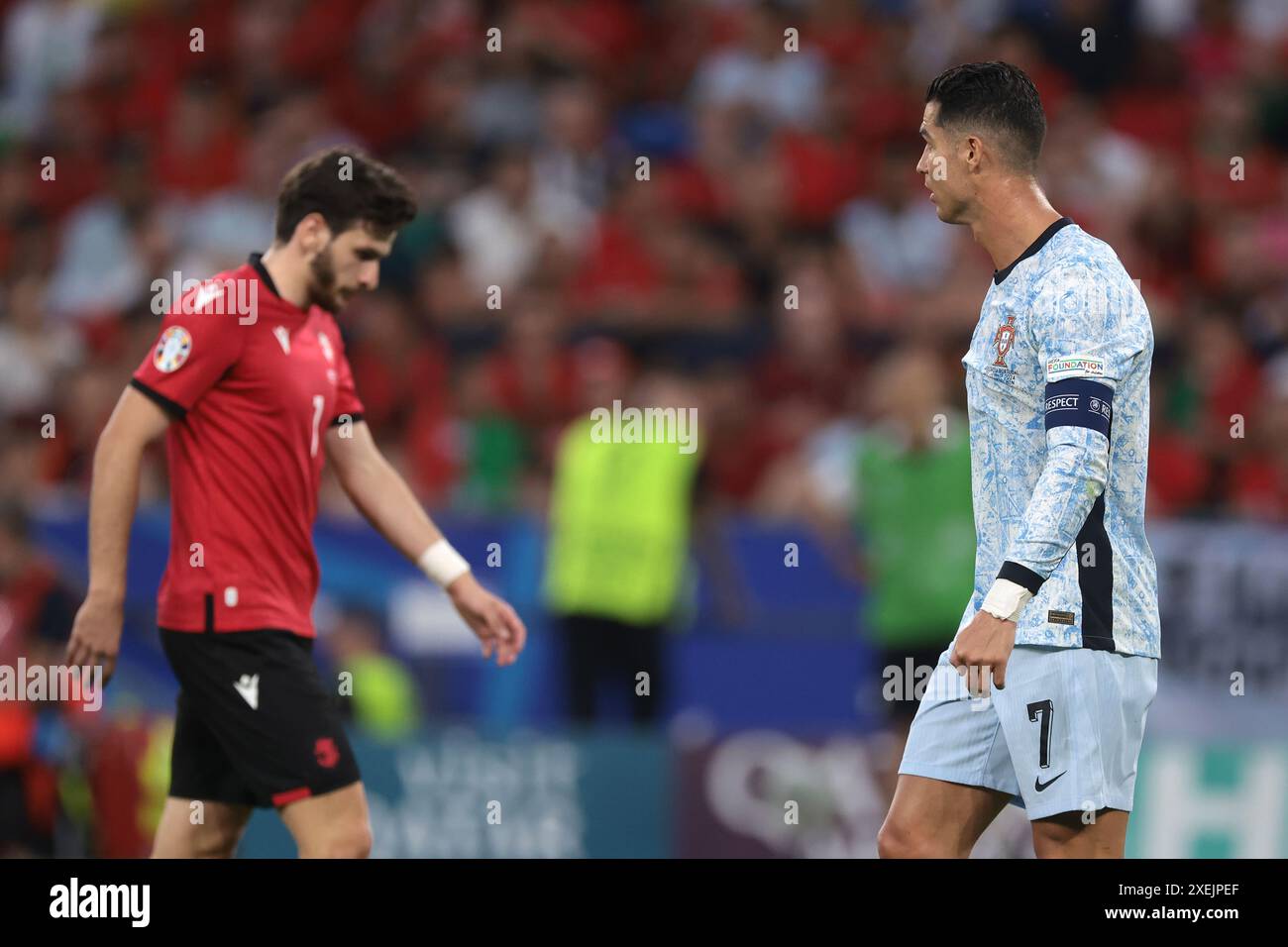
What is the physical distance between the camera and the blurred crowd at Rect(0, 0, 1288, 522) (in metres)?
10.6

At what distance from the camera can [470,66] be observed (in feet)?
45.1

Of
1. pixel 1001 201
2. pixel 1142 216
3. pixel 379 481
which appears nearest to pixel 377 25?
pixel 1142 216

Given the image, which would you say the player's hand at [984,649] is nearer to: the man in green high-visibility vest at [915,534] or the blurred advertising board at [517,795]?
the man in green high-visibility vest at [915,534]

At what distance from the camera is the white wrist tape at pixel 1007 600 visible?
412 centimetres

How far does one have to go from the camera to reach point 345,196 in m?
5.31

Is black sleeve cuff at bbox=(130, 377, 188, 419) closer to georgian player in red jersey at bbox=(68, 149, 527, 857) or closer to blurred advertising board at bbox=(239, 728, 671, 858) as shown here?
georgian player in red jersey at bbox=(68, 149, 527, 857)

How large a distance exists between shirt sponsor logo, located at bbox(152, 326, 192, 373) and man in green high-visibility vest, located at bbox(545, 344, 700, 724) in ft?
15.0

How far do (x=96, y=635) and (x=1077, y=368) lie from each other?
8.19 feet

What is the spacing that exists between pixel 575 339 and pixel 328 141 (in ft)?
11.7

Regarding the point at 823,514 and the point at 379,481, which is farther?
the point at 823,514

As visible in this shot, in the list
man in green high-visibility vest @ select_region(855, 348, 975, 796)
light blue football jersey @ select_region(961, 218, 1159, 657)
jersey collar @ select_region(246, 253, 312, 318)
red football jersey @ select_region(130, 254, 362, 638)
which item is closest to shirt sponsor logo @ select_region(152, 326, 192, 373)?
red football jersey @ select_region(130, 254, 362, 638)

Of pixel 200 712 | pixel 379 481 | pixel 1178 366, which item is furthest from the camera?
pixel 1178 366

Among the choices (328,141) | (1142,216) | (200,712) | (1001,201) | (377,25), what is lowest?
(200,712)
